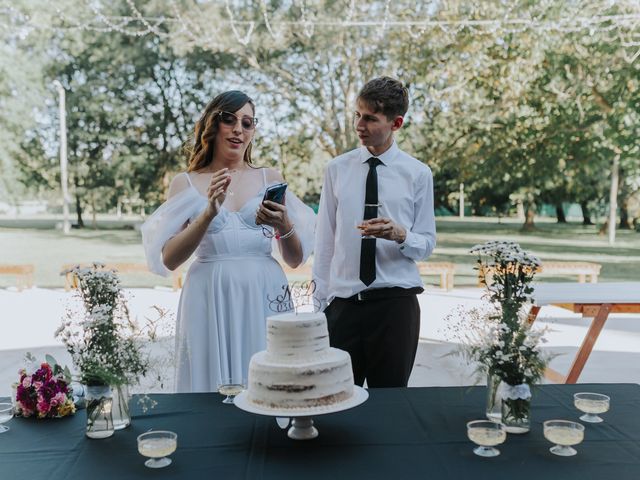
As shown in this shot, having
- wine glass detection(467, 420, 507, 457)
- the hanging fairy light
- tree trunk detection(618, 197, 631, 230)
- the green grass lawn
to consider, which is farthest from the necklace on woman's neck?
tree trunk detection(618, 197, 631, 230)

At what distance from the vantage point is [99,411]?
1989mm

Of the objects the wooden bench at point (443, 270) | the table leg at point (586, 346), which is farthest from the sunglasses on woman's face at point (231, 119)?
the wooden bench at point (443, 270)

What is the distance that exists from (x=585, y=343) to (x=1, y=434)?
3.98 metres

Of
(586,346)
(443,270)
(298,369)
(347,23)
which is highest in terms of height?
(347,23)

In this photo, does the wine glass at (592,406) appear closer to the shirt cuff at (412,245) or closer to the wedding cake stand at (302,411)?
the wedding cake stand at (302,411)

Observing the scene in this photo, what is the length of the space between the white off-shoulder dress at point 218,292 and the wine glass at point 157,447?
0.94 meters

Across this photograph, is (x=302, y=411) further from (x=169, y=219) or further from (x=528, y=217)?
(x=528, y=217)

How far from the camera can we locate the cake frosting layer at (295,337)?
183 cm

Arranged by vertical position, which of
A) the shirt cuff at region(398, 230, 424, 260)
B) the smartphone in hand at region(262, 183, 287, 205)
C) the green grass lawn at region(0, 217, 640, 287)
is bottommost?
the green grass lawn at region(0, 217, 640, 287)

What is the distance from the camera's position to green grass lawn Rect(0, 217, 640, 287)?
591 inches

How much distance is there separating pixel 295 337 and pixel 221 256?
1.08 m

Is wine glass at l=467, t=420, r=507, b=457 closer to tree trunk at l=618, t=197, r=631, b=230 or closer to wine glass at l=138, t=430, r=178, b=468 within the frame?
wine glass at l=138, t=430, r=178, b=468

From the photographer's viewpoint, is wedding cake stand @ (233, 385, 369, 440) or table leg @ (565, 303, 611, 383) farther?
table leg @ (565, 303, 611, 383)

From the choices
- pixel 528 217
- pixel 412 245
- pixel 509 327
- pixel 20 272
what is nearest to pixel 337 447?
pixel 509 327
